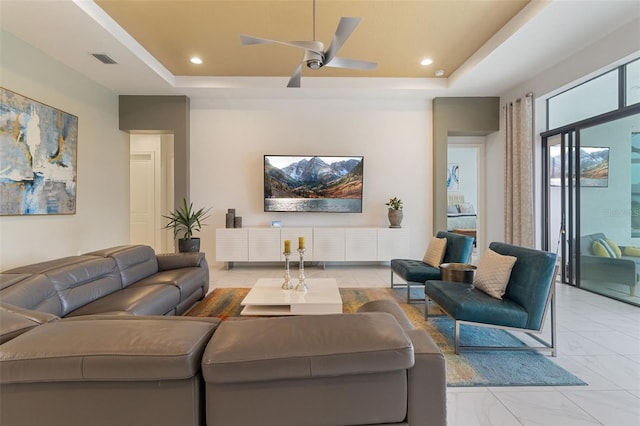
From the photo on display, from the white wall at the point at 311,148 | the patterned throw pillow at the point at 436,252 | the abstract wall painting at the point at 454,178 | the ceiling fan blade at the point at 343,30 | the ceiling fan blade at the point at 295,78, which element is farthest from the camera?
the abstract wall painting at the point at 454,178

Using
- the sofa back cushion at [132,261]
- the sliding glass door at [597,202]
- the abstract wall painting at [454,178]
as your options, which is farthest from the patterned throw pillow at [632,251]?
the sofa back cushion at [132,261]

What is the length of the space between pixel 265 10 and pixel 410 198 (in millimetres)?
3848

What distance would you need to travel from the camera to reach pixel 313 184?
5.33m

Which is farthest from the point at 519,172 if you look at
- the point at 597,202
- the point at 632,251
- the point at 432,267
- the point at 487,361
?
the point at 487,361

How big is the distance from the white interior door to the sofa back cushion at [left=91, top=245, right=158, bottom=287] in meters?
3.71

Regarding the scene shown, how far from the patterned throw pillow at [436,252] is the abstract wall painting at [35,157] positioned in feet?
16.7

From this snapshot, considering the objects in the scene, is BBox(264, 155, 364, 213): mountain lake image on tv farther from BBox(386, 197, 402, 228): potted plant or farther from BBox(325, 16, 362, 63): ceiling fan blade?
BBox(325, 16, 362, 63): ceiling fan blade

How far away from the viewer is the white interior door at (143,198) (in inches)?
255

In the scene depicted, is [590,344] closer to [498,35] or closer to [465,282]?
[465,282]

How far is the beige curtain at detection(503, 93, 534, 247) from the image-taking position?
4.51 meters

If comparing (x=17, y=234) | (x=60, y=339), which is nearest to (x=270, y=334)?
(x=60, y=339)

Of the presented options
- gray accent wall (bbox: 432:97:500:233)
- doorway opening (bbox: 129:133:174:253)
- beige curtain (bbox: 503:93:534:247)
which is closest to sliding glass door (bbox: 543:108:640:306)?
beige curtain (bbox: 503:93:534:247)

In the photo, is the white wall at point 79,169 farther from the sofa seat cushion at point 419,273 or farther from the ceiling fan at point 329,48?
the sofa seat cushion at point 419,273

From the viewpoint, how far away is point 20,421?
35.1 inches
